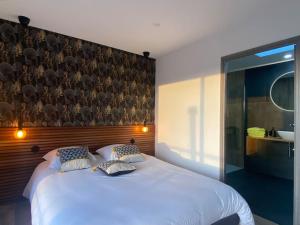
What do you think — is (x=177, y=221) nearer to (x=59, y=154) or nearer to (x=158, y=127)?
(x=59, y=154)

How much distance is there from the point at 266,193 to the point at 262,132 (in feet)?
3.87

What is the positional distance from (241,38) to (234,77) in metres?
0.63

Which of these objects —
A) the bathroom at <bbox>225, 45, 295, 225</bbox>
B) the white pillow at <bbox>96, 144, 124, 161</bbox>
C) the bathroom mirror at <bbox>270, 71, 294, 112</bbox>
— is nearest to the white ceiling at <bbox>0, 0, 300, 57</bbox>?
the bathroom at <bbox>225, 45, 295, 225</bbox>

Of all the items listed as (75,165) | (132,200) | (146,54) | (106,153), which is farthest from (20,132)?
(146,54)

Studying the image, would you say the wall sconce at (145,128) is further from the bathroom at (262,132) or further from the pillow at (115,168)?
the bathroom at (262,132)

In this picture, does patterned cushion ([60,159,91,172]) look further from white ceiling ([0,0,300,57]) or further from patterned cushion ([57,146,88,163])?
white ceiling ([0,0,300,57])

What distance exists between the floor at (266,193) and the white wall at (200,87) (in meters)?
0.59

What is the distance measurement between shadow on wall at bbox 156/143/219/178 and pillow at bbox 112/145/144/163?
86cm

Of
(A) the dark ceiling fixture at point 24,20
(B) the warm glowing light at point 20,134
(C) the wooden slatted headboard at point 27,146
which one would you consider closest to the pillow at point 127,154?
(C) the wooden slatted headboard at point 27,146

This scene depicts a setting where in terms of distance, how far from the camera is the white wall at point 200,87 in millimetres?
2248

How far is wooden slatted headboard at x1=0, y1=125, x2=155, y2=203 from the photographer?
8.29 ft

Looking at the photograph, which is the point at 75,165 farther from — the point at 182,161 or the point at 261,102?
the point at 261,102

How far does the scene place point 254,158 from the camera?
3777 mm

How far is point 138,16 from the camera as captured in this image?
7.87ft
